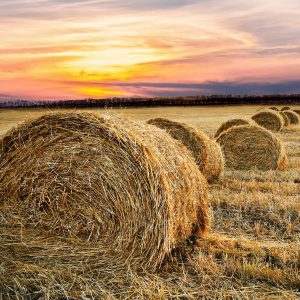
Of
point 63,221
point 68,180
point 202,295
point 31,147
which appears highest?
point 31,147

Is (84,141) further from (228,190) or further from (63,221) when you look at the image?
(228,190)

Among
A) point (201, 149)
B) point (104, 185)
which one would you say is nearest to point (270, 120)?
point (201, 149)

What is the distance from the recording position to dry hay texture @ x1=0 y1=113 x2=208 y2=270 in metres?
5.38

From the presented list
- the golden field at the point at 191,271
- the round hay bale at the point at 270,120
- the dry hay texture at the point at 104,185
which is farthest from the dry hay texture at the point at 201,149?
the round hay bale at the point at 270,120

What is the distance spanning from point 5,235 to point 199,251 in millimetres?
2310

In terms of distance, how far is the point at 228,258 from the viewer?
5.61m

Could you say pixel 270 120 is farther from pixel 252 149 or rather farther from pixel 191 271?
pixel 191 271

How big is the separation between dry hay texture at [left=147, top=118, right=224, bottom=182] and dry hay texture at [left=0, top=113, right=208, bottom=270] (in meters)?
4.27

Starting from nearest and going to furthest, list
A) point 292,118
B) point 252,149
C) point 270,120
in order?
point 252,149
point 270,120
point 292,118

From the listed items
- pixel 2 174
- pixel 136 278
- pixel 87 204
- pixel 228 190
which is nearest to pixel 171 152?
pixel 87 204

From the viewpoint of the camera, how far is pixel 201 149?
421 inches

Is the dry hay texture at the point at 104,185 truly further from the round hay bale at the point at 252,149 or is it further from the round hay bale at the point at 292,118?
the round hay bale at the point at 292,118

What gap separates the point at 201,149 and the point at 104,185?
5.30m

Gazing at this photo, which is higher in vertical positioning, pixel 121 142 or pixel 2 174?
pixel 121 142
